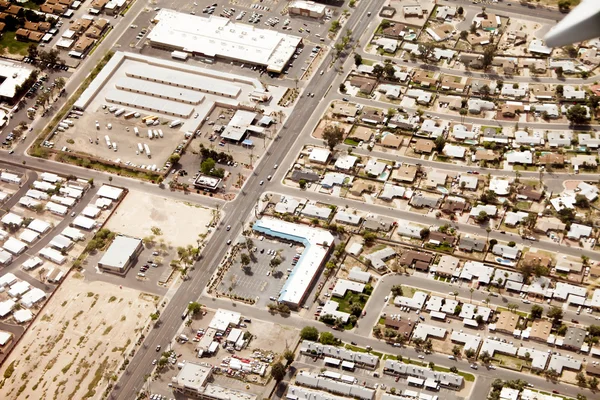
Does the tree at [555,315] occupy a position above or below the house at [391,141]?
below

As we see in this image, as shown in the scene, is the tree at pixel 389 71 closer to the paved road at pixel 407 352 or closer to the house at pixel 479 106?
the house at pixel 479 106

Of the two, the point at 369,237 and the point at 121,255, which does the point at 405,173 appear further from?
the point at 121,255

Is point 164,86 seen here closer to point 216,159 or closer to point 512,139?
point 216,159

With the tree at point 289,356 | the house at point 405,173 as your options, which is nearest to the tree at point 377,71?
the house at point 405,173

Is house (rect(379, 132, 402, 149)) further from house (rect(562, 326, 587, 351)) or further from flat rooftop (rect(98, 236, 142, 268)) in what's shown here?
house (rect(562, 326, 587, 351))

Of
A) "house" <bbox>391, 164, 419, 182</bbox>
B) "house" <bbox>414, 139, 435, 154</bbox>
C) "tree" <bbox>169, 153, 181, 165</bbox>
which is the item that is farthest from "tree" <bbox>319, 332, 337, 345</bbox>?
"tree" <bbox>169, 153, 181, 165</bbox>

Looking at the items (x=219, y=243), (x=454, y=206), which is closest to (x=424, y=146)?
(x=454, y=206)
